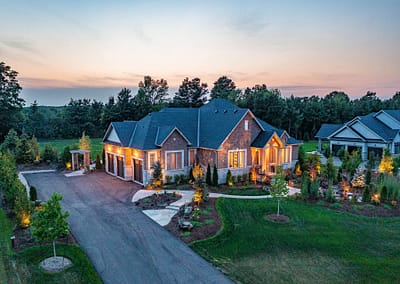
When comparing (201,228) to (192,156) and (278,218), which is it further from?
(192,156)

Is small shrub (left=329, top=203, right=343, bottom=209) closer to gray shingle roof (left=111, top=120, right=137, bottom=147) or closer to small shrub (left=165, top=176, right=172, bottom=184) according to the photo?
small shrub (left=165, top=176, right=172, bottom=184)

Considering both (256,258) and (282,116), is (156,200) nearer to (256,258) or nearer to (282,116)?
(256,258)

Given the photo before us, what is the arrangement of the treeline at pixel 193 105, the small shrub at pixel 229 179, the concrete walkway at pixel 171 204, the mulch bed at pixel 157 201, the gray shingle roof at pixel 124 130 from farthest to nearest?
the treeline at pixel 193 105
the gray shingle roof at pixel 124 130
the small shrub at pixel 229 179
the mulch bed at pixel 157 201
the concrete walkway at pixel 171 204

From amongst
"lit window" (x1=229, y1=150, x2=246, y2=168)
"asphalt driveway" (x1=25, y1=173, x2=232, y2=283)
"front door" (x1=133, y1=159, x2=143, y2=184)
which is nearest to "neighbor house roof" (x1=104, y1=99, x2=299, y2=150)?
"front door" (x1=133, y1=159, x2=143, y2=184)

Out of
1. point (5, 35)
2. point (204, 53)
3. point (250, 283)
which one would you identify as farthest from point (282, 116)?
point (250, 283)

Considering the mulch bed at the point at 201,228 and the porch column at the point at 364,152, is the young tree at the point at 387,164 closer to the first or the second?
the porch column at the point at 364,152

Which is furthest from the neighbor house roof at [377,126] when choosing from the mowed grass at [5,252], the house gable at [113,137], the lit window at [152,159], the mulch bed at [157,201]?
the mowed grass at [5,252]
